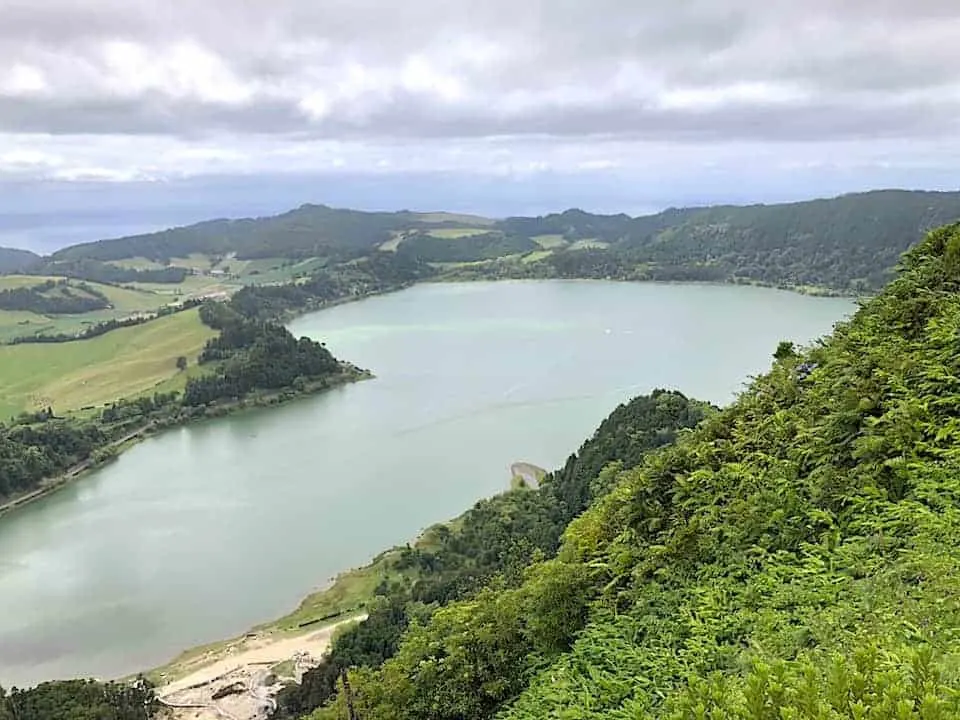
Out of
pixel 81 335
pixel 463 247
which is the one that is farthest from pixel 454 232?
pixel 81 335

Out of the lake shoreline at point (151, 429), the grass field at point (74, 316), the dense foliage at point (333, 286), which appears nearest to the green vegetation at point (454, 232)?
the dense foliage at point (333, 286)

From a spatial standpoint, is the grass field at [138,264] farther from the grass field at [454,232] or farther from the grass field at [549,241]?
the grass field at [549,241]

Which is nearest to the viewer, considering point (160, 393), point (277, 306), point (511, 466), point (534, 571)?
point (534, 571)

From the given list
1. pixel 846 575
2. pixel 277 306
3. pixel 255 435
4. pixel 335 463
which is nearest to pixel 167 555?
pixel 335 463

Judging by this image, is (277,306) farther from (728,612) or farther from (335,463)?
(728,612)

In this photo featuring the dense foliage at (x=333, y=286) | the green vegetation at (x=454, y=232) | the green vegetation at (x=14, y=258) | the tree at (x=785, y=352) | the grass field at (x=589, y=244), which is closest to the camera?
the tree at (x=785, y=352)

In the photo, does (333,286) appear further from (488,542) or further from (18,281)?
(488,542)
